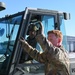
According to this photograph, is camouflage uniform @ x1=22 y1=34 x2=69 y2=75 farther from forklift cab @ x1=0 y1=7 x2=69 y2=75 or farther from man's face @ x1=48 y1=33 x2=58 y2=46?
forklift cab @ x1=0 y1=7 x2=69 y2=75

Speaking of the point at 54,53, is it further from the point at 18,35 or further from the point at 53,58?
the point at 18,35

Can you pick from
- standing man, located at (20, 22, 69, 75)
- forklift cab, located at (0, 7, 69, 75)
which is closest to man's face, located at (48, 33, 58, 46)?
standing man, located at (20, 22, 69, 75)

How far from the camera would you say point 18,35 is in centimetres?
474

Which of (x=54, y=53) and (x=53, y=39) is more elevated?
(x=53, y=39)

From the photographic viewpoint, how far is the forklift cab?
4.71m

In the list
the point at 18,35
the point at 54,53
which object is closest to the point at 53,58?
the point at 54,53

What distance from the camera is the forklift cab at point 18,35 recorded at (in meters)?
4.71

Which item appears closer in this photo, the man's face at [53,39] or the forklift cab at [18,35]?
the man's face at [53,39]

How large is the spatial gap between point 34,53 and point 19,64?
3.48ft

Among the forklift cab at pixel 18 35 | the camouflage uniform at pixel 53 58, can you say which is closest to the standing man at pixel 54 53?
the camouflage uniform at pixel 53 58

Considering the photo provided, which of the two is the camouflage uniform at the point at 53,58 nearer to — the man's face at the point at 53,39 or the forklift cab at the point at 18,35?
the man's face at the point at 53,39

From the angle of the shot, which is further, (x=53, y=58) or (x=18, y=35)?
(x=18, y=35)

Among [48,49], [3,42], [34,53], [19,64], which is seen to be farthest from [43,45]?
[3,42]

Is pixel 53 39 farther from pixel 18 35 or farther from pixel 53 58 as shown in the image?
pixel 18 35
